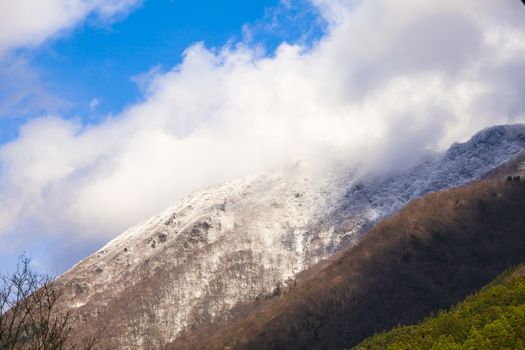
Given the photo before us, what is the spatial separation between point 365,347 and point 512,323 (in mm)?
51694

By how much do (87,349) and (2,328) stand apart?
4.71 meters

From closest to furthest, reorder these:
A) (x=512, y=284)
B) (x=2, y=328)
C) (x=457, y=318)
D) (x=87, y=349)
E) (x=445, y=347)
Result: 1. (x=2, y=328)
2. (x=87, y=349)
3. (x=445, y=347)
4. (x=457, y=318)
5. (x=512, y=284)

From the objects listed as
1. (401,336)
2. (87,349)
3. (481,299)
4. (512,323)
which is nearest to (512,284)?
(481,299)

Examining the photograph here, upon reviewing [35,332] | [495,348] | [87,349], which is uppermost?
[35,332]

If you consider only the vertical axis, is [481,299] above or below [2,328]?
below

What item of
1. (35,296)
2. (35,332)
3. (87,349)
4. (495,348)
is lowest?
(495,348)

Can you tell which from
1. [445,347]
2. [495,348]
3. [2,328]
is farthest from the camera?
[445,347]

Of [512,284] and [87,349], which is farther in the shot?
[512,284]

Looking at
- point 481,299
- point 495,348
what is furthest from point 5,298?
point 481,299

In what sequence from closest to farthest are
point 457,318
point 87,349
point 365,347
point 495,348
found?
point 87,349, point 495,348, point 457,318, point 365,347

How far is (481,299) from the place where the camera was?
101250 mm

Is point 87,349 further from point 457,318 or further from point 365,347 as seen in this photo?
point 365,347

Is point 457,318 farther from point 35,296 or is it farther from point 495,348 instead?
point 35,296

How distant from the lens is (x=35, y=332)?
30688 mm
